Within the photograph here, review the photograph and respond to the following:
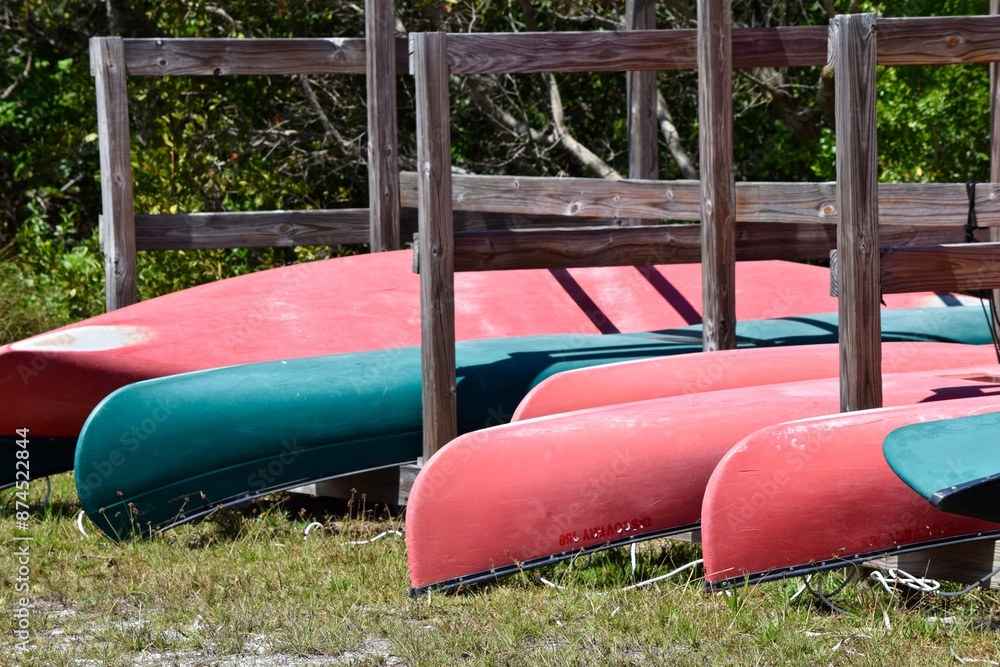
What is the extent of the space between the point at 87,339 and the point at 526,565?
2502mm

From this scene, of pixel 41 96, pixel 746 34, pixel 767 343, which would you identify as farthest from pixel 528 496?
pixel 41 96

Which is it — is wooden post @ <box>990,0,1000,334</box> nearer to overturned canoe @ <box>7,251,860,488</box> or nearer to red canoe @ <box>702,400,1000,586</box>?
overturned canoe @ <box>7,251,860,488</box>

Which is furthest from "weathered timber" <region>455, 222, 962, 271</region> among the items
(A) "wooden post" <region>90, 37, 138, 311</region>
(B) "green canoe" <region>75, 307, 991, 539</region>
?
(A) "wooden post" <region>90, 37, 138, 311</region>

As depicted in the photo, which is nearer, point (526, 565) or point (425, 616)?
point (425, 616)

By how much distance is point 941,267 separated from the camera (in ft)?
13.7

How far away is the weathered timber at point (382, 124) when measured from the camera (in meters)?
7.23

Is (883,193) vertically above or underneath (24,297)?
above

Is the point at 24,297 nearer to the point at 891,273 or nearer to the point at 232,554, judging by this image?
the point at 232,554

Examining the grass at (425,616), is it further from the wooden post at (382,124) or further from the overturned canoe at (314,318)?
the wooden post at (382,124)

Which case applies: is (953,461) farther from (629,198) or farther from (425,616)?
(629,198)

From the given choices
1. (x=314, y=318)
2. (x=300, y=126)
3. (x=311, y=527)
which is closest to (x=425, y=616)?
(x=311, y=527)

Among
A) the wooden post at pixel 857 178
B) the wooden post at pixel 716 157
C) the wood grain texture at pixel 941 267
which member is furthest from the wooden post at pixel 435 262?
the wood grain texture at pixel 941 267

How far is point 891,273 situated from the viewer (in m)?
4.18

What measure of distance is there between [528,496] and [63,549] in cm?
195
